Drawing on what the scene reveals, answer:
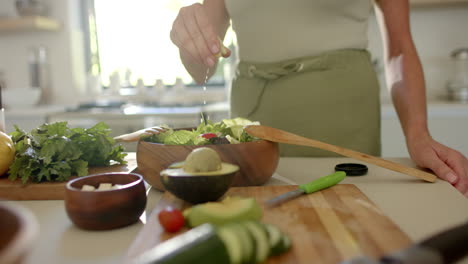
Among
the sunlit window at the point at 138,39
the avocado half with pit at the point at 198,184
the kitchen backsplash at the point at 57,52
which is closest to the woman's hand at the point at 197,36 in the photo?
the avocado half with pit at the point at 198,184

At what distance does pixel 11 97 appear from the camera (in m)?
3.28

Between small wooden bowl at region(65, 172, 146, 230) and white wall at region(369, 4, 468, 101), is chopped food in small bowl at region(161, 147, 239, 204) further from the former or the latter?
white wall at region(369, 4, 468, 101)

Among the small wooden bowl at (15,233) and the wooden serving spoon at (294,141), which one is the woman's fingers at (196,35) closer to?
the wooden serving spoon at (294,141)

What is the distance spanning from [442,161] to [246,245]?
2.27 feet

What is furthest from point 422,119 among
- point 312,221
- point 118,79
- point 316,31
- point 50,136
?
point 118,79

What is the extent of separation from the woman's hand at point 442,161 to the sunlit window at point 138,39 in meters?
2.70

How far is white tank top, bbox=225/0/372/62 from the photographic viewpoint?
4.72 feet

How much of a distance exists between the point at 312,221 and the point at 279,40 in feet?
3.20

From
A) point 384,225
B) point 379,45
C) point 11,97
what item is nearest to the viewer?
point 384,225

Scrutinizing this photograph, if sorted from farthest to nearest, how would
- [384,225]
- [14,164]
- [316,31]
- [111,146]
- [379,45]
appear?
[379,45] < [316,31] < [111,146] < [14,164] < [384,225]

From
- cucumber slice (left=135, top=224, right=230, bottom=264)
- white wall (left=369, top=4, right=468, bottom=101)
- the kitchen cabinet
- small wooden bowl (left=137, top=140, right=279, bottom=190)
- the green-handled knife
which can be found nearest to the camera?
cucumber slice (left=135, top=224, right=230, bottom=264)

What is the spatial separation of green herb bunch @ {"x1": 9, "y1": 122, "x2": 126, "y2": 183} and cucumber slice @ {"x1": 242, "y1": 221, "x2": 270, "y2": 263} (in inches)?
20.1

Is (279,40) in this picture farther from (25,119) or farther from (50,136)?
(25,119)

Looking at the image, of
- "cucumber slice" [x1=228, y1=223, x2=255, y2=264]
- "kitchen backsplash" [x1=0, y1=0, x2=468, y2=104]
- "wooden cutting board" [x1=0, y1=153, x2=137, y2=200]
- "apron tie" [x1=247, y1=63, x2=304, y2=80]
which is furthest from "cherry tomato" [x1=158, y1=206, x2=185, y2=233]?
"kitchen backsplash" [x1=0, y1=0, x2=468, y2=104]
